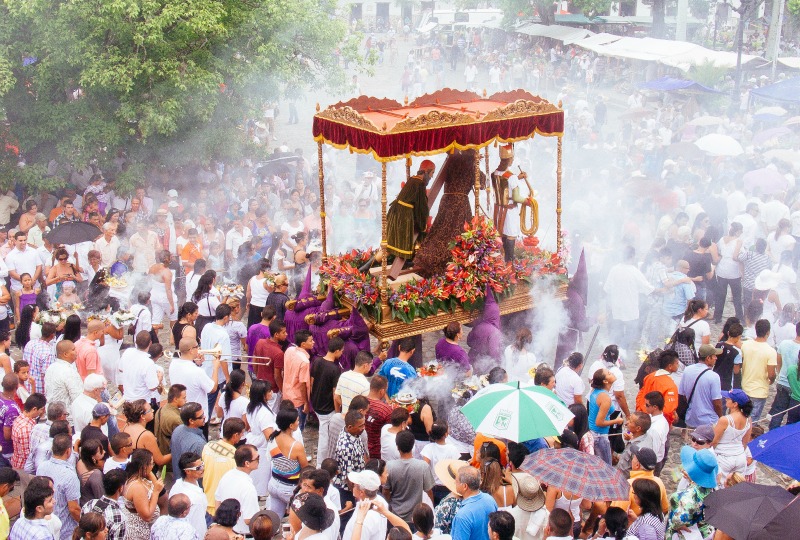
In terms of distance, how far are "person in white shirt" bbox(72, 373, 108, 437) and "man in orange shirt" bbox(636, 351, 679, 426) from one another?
4.98 m

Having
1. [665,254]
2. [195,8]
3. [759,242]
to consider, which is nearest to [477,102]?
[665,254]

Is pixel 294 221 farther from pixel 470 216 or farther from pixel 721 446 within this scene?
pixel 721 446

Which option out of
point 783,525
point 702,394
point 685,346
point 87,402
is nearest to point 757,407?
point 685,346

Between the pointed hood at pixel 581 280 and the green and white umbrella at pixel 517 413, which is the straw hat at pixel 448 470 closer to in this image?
the green and white umbrella at pixel 517 413

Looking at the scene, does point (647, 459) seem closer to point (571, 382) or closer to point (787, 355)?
point (571, 382)

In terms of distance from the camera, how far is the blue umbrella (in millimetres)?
5516

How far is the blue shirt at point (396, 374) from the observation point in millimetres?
8555

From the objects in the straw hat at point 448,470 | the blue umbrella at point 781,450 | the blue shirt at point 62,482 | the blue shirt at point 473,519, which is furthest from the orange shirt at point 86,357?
the blue umbrella at point 781,450

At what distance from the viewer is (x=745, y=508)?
17.3ft

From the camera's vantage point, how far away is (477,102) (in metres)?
11.8

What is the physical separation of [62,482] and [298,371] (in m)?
2.73

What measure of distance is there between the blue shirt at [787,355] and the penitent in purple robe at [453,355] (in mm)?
3264

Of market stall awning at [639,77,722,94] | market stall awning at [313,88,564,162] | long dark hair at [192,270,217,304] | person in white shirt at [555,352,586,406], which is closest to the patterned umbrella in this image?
person in white shirt at [555,352,586,406]

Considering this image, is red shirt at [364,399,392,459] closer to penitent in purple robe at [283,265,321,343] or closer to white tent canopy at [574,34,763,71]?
penitent in purple robe at [283,265,321,343]
